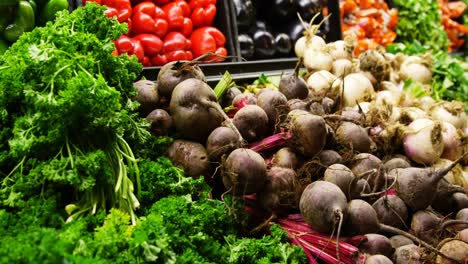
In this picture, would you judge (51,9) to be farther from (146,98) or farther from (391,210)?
(391,210)

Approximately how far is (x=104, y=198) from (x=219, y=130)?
704 millimetres

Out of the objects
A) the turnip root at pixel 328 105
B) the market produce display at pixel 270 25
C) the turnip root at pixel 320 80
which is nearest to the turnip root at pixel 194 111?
the turnip root at pixel 328 105

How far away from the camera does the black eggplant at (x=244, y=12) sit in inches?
173

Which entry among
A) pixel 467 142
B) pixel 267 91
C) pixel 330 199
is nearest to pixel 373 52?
pixel 467 142

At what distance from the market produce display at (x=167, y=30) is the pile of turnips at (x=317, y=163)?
1.01 m

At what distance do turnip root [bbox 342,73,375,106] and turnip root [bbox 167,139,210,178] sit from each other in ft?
5.23

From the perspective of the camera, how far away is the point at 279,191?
7.55 feet

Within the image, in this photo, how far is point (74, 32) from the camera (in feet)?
7.32

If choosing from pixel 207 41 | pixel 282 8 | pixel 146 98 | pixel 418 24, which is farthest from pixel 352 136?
pixel 418 24

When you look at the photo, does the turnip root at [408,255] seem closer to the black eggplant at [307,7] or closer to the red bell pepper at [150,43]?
the red bell pepper at [150,43]

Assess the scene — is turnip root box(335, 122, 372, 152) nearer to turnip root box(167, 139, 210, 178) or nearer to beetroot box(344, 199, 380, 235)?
beetroot box(344, 199, 380, 235)

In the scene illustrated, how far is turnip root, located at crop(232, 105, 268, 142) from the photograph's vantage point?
249cm

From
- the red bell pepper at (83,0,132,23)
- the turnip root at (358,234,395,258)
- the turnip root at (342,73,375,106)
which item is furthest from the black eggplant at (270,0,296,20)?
the turnip root at (358,234,395,258)

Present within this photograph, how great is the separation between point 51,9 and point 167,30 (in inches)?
45.7
